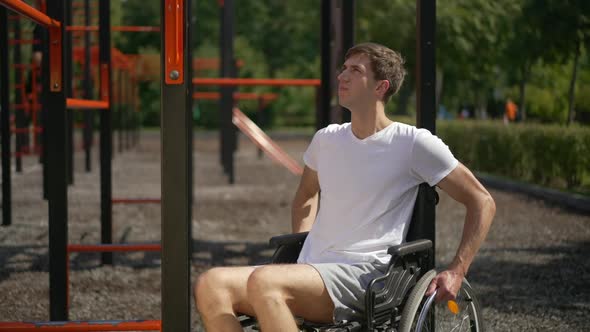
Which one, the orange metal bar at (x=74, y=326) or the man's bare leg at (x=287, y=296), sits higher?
the man's bare leg at (x=287, y=296)

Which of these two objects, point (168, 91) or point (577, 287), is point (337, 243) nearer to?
point (168, 91)

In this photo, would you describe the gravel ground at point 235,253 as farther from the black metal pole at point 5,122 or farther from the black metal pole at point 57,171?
the black metal pole at point 57,171

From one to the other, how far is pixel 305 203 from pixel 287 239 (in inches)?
9.2

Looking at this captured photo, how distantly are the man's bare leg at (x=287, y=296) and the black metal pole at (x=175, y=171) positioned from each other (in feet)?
0.69

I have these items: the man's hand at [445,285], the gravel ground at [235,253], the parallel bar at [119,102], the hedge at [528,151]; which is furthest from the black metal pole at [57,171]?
the parallel bar at [119,102]

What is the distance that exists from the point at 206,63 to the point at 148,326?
1754 centimetres

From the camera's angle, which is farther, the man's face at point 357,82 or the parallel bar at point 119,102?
the parallel bar at point 119,102

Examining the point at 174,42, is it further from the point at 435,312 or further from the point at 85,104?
the point at 85,104

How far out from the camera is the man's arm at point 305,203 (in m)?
3.39

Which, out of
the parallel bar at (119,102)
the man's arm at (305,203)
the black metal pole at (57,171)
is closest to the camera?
the man's arm at (305,203)

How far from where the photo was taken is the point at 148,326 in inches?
126

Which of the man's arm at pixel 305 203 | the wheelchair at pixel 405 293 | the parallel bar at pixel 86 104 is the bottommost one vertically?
the wheelchair at pixel 405 293

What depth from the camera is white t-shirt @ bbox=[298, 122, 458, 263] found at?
3061 millimetres

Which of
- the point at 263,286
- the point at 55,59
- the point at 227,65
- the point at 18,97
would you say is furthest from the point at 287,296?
the point at 227,65
